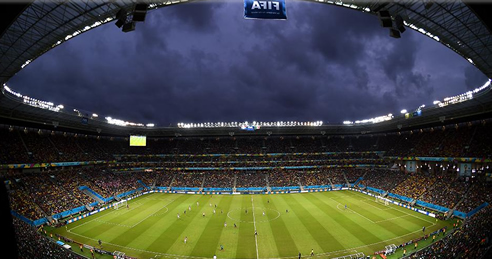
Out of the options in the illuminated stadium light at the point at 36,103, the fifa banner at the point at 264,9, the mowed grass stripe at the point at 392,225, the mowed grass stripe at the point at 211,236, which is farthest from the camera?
the illuminated stadium light at the point at 36,103

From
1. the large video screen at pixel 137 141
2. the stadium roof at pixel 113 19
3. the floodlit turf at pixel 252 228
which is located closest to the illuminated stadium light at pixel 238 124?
the large video screen at pixel 137 141

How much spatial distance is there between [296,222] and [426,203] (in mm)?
25694

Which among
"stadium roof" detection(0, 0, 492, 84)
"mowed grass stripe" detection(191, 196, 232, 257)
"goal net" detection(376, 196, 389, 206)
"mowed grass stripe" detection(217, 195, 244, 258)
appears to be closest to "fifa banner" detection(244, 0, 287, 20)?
"stadium roof" detection(0, 0, 492, 84)

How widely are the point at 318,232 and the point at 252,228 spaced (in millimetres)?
9511

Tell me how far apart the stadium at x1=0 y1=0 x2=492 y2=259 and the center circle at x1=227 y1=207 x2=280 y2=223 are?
498 mm

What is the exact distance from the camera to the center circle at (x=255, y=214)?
41.3 m

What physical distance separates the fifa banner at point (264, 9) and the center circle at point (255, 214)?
110 feet

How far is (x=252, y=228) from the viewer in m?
37.1

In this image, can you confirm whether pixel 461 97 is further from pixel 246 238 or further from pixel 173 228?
pixel 173 228

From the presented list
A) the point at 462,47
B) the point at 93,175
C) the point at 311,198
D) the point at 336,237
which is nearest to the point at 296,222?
the point at 336,237

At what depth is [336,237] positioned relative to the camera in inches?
1288

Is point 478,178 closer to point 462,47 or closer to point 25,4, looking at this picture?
point 462,47

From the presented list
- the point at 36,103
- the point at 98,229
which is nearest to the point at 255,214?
the point at 98,229

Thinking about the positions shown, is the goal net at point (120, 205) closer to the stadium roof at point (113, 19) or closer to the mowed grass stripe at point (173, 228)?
the mowed grass stripe at point (173, 228)
